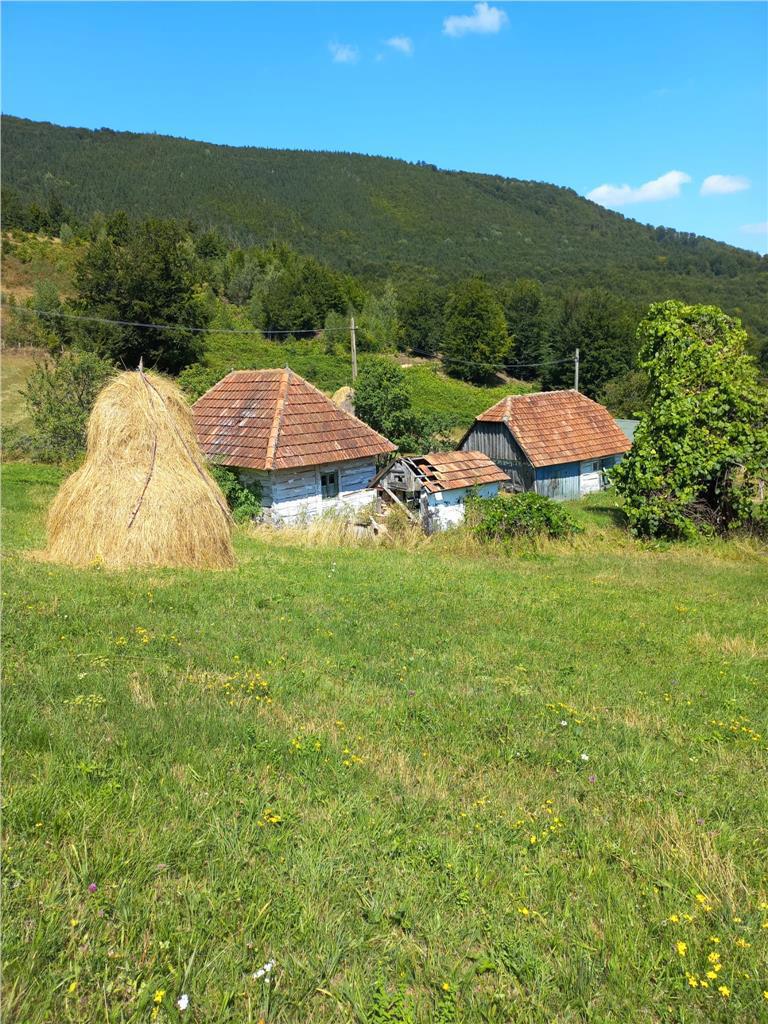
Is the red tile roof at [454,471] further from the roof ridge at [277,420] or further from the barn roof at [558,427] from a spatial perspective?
the barn roof at [558,427]

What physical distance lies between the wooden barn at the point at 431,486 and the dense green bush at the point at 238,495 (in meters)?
4.55

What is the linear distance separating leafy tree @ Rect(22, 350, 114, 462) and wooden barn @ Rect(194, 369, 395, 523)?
15.1 ft

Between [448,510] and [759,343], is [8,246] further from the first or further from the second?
[759,343]

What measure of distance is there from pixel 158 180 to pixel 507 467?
14488cm

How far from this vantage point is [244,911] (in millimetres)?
3150

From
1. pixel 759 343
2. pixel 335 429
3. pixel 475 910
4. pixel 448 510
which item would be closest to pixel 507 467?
pixel 448 510

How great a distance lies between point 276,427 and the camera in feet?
63.5

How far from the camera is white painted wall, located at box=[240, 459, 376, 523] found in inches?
738

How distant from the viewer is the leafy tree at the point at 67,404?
2339cm

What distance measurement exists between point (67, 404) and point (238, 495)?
9638mm

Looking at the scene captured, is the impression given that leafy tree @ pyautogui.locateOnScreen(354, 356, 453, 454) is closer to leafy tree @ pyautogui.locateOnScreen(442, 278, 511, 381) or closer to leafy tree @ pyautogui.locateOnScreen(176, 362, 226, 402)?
leafy tree @ pyautogui.locateOnScreen(176, 362, 226, 402)

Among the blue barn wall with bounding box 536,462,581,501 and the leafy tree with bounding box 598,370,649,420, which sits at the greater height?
the leafy tree with bounding box 598,370,649,420

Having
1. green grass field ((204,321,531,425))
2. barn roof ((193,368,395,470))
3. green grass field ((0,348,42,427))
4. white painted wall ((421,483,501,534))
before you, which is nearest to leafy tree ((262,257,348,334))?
green grass field ((204,321,531,425))

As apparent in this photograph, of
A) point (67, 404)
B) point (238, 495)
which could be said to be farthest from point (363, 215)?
point (238, 495)
